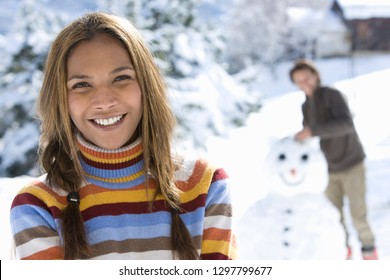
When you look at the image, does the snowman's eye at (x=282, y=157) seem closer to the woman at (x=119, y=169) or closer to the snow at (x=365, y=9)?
the snow at (x=365, y=9)

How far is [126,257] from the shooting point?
859 mm

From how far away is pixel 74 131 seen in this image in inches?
35.5

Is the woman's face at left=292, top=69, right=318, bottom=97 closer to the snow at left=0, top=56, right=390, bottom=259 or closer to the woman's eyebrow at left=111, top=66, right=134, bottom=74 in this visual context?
the snow at left=0, top=56, right=390, bottom=259

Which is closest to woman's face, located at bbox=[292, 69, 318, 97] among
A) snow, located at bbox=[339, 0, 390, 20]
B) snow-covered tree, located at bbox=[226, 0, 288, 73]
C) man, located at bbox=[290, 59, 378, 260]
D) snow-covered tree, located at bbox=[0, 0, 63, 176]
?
man, located at bbox=[290, 59, 378, 260]

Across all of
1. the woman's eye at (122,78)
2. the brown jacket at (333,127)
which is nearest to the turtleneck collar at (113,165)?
the woman's eye at (122,78)

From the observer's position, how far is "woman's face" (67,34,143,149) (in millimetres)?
855

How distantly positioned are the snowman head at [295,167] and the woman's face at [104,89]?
1.35m

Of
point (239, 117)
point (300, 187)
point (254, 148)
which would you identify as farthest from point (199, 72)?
point (300, 187)

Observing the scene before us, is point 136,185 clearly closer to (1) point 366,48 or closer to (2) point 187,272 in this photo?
(2) point 187,272

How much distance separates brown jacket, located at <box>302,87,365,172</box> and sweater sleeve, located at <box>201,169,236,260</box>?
1.19 m

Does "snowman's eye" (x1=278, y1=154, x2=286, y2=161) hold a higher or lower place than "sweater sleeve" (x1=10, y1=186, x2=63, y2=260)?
higher

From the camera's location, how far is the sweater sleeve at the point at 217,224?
2.78ft

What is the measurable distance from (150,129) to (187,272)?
0.31 meters

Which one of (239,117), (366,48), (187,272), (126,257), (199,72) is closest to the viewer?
(126,257)
